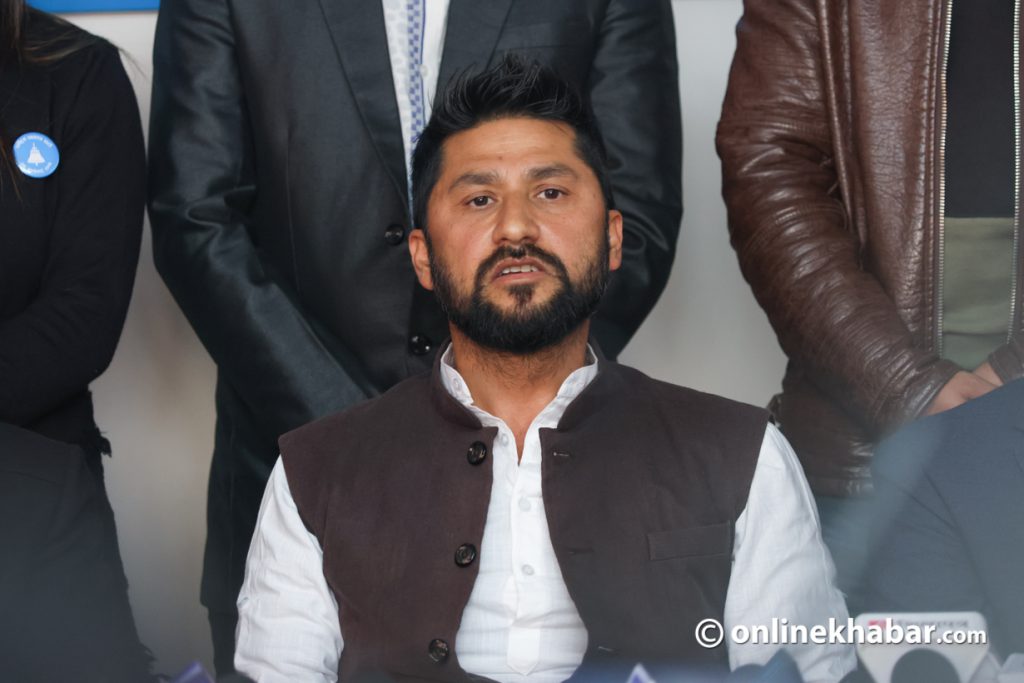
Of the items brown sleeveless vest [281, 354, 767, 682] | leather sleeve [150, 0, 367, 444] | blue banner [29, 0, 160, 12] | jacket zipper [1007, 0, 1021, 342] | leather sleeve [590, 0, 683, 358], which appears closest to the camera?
brown sleeveless vest [281, 354, 767, 682]

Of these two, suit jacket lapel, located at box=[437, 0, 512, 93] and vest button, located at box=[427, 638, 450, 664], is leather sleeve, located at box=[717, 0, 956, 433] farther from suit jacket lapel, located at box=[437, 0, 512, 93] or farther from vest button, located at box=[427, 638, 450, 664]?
vest button, located at box=[427, 638, 450, 664]

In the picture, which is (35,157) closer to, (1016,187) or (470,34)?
(470,34)

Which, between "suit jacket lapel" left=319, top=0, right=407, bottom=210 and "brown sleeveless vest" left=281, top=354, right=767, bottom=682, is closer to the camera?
"brown sleeveless vest" left=281, top=354, right=767, bottom=682

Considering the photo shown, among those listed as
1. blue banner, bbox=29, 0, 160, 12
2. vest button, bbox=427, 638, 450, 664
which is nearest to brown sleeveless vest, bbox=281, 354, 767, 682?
vest button, bbox=427, 638, 450, 664

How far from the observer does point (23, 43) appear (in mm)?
2100

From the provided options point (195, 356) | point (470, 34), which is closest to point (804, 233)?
point (470, 34)

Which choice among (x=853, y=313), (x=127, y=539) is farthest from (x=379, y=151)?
(x=127, y=539)

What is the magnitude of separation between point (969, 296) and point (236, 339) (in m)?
1.04

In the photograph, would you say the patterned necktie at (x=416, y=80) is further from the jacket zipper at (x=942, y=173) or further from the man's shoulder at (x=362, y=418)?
the jacket zipper at (x=942, y=173)

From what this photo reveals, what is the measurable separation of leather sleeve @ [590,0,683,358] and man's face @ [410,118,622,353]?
6.4 inches

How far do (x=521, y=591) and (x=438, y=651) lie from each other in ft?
0.40

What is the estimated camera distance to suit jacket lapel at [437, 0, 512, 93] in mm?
2115

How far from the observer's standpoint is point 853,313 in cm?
195

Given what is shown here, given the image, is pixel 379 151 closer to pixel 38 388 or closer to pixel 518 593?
pixel 38 388
